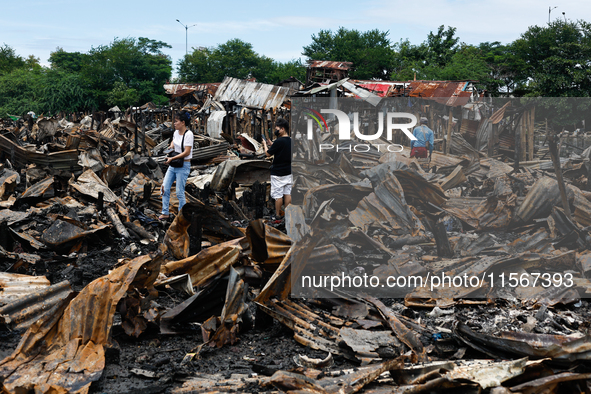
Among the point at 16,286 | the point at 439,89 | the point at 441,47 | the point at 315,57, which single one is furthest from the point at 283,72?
the point at 16,286

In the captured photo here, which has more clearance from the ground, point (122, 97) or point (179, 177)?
point (122, 97)

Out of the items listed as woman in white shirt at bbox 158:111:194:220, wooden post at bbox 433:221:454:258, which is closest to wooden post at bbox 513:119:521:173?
wooden post at bbox 433:221:454:258

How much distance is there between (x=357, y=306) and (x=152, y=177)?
7445 millimetres

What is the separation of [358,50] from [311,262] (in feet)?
184

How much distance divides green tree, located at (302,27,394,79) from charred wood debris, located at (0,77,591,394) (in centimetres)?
4727

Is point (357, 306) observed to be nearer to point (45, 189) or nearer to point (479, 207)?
point (479, 207)

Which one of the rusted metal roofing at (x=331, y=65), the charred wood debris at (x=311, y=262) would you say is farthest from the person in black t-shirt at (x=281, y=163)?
the rusted metal roofing at (x=331, y=65)

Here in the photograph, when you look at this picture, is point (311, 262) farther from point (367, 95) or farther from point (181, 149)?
point (367, 95)

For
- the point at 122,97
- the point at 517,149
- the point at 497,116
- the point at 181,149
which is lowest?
the point at 181,149

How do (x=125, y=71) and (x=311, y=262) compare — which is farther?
(x=125, y=71)

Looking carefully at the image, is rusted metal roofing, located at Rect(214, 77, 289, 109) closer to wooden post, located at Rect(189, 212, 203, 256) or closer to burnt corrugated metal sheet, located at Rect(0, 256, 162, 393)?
wooden post, located at Rect(189, 212, 203, 256)

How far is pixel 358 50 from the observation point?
57.8 metres

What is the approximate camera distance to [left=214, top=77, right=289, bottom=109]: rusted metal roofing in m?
26.2

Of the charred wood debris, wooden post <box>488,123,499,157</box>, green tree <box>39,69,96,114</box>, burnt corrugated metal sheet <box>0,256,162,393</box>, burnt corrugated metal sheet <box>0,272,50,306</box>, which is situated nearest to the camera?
burnt corrugated metal sheet <box>0,256,162,393</box>
